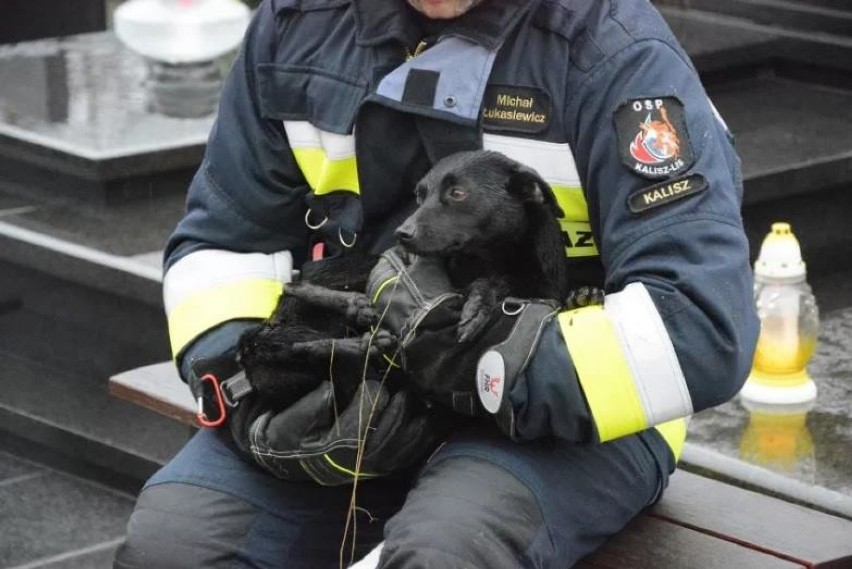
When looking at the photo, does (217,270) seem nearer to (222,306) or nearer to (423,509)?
(222,306)

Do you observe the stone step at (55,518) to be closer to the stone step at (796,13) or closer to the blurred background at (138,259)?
the blurred background at (138,259)

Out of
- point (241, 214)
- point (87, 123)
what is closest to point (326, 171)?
point (241, 214)

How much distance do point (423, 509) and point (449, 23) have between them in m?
0.80

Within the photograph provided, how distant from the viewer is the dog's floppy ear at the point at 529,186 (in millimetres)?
2619

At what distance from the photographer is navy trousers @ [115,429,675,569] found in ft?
8.16

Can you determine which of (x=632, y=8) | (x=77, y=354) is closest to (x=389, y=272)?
(x=632, y=8)

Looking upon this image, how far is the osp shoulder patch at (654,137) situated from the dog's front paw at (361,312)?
442 mm

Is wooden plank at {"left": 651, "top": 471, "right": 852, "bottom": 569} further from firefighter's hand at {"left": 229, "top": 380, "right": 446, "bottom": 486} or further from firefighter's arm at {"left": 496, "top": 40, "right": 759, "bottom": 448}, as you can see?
firefighter's hand at {"left": 229, "top": 380, "right": 446, "bottom": 486}

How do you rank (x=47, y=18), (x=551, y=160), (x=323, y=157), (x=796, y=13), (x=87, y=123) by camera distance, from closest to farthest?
(x=551, y=160) → (x=323, y=157) → (x=87, y=123) → (x=796, y=13) → (x=47, y=18)

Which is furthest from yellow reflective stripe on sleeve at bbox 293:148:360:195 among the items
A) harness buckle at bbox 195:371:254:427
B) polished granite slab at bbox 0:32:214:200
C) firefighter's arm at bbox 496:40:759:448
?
polished granite slab at bbox 0:32:214:200

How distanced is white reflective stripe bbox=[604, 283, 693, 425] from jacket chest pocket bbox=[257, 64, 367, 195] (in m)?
0.60

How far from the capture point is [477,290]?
263 cm

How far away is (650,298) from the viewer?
2529 mm

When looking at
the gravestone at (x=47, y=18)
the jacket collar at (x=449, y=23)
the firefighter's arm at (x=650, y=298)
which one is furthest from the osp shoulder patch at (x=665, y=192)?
the gravestone at (x=47, y=18)
